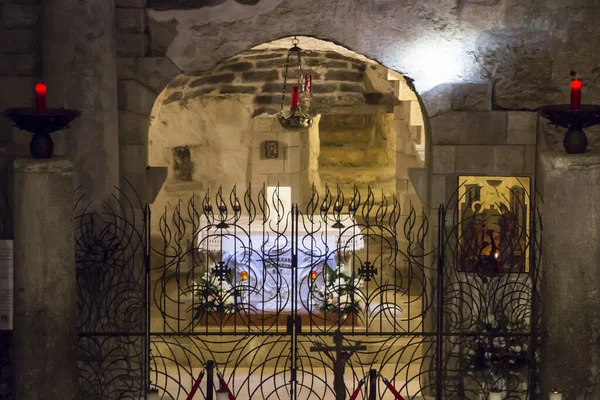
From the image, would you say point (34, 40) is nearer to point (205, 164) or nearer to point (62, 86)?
point (62, 86)

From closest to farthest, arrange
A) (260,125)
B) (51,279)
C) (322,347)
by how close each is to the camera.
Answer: (51,279) → (322,347) → (260,125)

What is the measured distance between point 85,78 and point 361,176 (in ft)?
29.5

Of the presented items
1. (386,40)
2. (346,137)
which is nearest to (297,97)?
(386,40)

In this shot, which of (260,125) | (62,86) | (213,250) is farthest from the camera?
(260,125)

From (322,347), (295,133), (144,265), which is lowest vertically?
(322,347)

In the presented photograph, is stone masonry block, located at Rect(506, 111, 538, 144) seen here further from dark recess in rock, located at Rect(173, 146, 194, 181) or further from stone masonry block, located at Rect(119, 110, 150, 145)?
dark recess in rock, located at Rect(173, 146, 194, 181)

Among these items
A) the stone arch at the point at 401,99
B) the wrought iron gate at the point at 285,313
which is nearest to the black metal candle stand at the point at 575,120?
the wrought iron gate at the point at 285,313

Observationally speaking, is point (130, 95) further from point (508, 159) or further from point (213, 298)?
point (508, 159)

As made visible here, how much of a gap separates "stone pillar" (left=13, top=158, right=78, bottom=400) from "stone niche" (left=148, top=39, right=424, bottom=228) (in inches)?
204

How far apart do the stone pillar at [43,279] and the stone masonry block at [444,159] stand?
9.20 ft

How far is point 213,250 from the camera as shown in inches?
409

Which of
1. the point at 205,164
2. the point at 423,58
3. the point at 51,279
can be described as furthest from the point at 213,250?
the point at 51,279

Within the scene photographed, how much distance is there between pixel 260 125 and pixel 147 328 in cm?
524

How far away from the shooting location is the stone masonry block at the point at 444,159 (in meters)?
8.10
